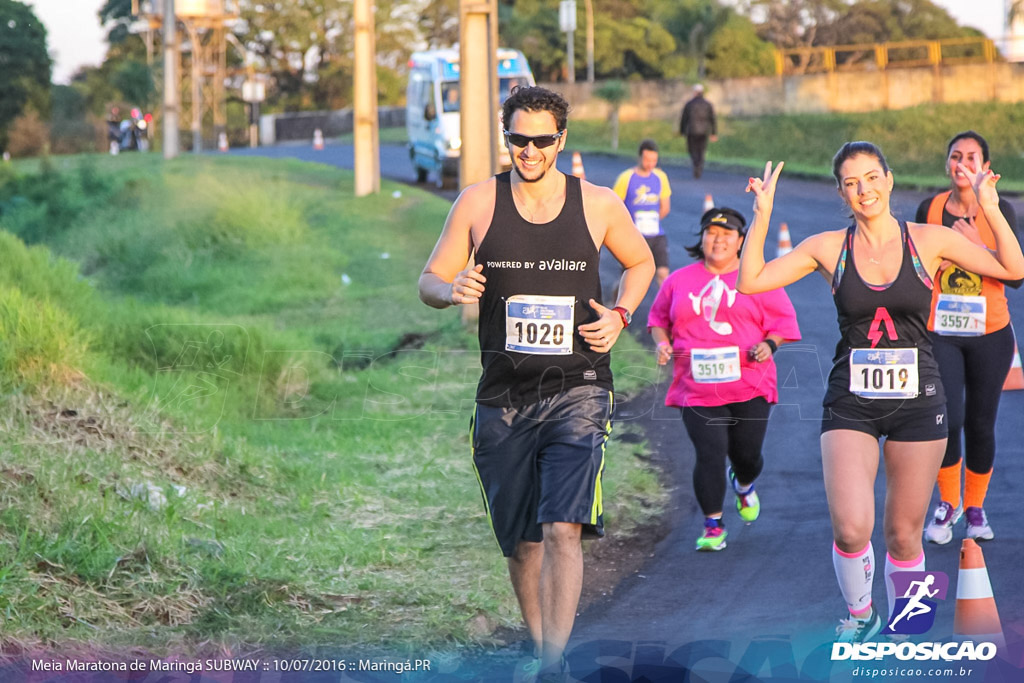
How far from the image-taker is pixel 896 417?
5477 mm

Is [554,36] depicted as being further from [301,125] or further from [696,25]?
[301,125]

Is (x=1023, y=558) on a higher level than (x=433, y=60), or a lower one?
lower

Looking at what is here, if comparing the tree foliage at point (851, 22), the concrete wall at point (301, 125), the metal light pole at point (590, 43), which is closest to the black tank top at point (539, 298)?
the metal light pole at point (590, 43)

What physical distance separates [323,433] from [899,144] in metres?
32.2

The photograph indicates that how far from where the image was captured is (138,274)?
22031mm

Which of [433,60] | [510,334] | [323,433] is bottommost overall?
[323,433]

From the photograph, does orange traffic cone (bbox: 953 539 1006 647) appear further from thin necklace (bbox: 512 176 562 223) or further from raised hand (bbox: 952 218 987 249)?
raised hand (bbox: 952 218 987 249)

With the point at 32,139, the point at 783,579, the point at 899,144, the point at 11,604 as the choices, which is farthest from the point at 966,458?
the point at 899,144

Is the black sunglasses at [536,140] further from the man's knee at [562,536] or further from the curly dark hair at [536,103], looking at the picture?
the man's knee at [562,536]

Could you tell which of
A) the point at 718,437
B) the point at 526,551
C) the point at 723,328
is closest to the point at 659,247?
the point at 723,328

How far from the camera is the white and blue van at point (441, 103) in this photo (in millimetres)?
28641

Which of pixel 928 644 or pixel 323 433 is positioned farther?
pixel 323 433

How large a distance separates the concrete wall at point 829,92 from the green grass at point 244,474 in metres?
26.9

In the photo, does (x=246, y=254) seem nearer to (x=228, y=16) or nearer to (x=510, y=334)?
(x=510, y=334)
